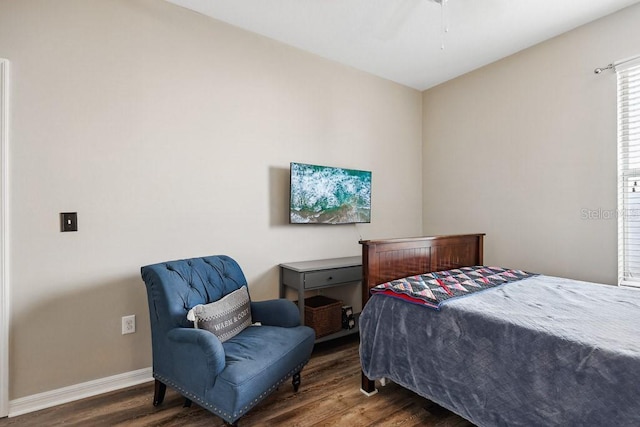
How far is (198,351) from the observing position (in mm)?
1710

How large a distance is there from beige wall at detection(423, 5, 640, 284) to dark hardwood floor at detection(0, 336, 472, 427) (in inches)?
72.1

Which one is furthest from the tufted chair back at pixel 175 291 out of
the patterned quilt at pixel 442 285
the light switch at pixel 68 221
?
the patterned quilt at pixel 442 285

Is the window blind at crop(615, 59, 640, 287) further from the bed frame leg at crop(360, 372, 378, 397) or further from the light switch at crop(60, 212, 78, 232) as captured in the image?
the light switch at crop(60, 212, 78, 232)

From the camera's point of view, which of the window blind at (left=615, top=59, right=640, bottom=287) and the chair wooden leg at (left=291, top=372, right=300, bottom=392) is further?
the window blind at (left=615, top=59, right=640, bottom=287)

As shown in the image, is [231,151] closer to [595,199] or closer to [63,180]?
[63,180]

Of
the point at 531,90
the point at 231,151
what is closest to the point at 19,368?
the point at 231,151

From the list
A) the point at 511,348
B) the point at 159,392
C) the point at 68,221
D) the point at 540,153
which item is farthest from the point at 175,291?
the point at 540,153

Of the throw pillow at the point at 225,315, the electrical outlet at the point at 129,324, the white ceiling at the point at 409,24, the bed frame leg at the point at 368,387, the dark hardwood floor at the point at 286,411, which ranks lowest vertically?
the dark hardwood floor at the point at 286,411

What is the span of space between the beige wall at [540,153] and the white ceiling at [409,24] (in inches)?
8.7

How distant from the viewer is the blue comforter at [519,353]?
1.26 metres

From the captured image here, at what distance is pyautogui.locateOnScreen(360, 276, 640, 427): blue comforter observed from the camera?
1.26 meters

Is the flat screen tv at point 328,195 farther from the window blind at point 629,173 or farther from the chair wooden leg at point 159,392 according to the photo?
the window blind at point 629,173

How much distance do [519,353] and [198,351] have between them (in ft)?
4.95

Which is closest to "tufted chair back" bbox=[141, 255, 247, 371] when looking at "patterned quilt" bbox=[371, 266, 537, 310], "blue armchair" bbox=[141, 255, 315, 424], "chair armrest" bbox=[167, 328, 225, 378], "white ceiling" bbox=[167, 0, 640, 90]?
"blue armchair" bbox=[141, 255, 315, 424]
